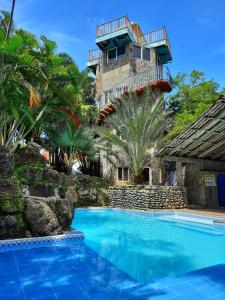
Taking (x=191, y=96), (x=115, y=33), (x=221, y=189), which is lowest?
(x=221, y=189)

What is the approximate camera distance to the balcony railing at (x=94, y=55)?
86.7 ft

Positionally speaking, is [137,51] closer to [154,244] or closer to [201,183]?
[201,183]

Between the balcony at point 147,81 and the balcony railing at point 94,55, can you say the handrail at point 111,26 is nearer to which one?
the balcony railing at point 94,55

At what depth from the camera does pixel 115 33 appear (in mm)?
23297

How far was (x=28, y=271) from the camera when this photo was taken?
5.17m

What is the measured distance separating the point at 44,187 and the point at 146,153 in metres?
8.36

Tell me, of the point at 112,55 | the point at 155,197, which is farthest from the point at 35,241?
the point at 112,55

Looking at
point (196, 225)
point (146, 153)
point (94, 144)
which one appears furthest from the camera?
point (94, 144)

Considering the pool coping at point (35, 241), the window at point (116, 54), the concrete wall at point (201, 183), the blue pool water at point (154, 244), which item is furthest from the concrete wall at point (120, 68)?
the pool coping at point (35, 241)

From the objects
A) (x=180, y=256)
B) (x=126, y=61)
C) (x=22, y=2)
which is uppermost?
(x=126, y=61)

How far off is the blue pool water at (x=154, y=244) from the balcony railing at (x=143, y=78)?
1143 cm

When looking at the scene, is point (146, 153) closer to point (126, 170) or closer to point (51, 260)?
point (126, 170)

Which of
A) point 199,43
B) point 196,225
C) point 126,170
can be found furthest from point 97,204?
point 199,43

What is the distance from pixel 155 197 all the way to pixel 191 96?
12166mm
